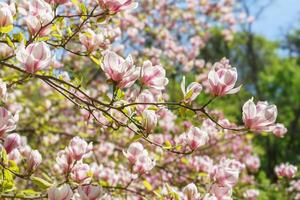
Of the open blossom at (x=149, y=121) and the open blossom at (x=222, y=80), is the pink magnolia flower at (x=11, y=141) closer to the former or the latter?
the open blossom at (x=149, y=121)

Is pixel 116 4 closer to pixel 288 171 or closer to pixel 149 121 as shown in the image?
pixel 149 121

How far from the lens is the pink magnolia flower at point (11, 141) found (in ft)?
6.11

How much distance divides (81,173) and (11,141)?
0.33m

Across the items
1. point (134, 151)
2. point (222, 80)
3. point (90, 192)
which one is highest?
point (222, 80)

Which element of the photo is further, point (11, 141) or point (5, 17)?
point (11, 141)

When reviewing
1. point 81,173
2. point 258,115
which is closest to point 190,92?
point 258,115

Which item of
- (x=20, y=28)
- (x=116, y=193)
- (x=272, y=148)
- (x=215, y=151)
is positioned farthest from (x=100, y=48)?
(x=272, y=148)

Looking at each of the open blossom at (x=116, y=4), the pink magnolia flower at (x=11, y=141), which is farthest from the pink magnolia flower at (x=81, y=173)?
the open blossom at (x=116, y=4)

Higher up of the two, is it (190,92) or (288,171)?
(190,92)

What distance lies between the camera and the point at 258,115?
1.67m

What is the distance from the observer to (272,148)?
1552 cm

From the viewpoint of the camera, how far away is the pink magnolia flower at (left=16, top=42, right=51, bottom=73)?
1.54 metres

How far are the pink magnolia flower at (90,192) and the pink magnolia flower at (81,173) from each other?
0.37 meters

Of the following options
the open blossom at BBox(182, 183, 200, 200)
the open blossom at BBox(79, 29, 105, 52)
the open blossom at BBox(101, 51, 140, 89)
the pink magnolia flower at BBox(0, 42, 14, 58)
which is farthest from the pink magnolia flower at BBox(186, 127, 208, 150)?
the pink magnolia flower at BBox(0, 42, 14, 58)
